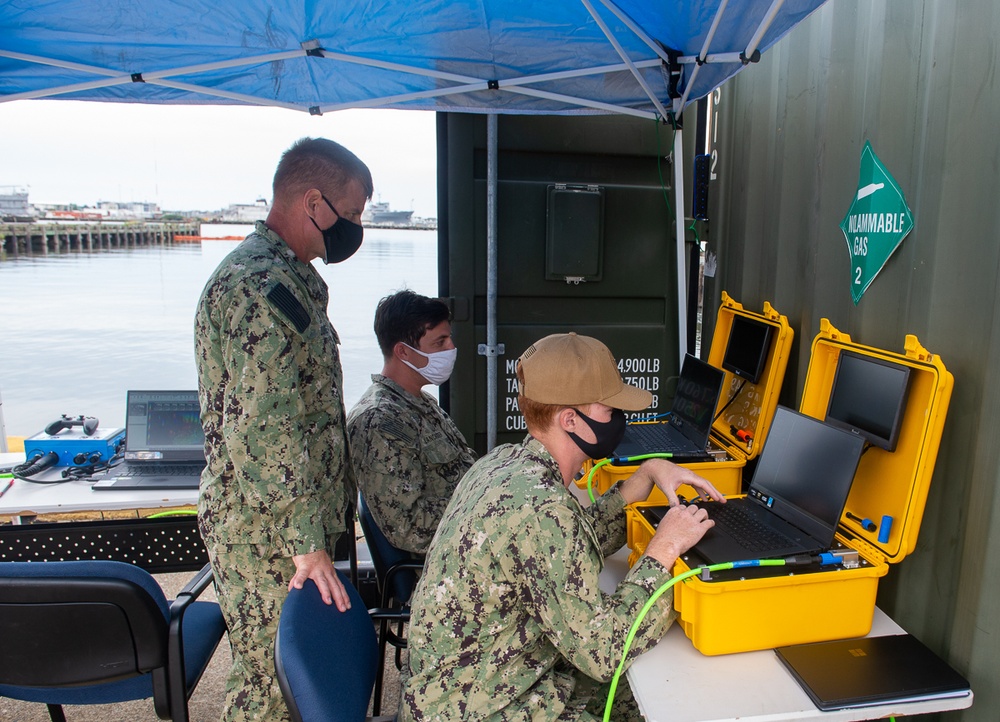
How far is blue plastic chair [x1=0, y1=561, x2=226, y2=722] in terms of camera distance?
Answer: 127 centimetres

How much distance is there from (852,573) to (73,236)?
1881 cm

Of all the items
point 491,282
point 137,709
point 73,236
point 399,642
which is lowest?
point 137,709

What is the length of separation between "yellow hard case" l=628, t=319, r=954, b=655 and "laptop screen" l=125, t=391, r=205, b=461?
62.0 inches

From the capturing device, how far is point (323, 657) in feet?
3.59

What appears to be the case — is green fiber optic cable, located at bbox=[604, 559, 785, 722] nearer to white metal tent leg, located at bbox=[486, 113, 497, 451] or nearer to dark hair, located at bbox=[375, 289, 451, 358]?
dark hair, located at bbox=[375, 289, 451, 358]

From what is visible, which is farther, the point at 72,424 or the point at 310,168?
the point at 72,424

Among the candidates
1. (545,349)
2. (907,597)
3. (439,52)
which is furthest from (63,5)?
(907,597)

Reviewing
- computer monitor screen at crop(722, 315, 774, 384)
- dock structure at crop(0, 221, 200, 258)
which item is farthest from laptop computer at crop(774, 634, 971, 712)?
dock structure at crop(0, 221, 200, 258)

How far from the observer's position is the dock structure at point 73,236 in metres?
13.6

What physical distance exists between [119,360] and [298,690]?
270 inches

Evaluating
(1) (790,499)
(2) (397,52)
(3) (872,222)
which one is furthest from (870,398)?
(2) (397,52)

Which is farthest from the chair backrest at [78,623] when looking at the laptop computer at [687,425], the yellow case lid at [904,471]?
the yellow case lid at [904,471]

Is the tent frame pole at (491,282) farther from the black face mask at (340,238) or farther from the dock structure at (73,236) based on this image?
the dock structure at (73,236)

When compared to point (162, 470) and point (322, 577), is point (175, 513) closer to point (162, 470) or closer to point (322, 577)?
point (162, 470)
